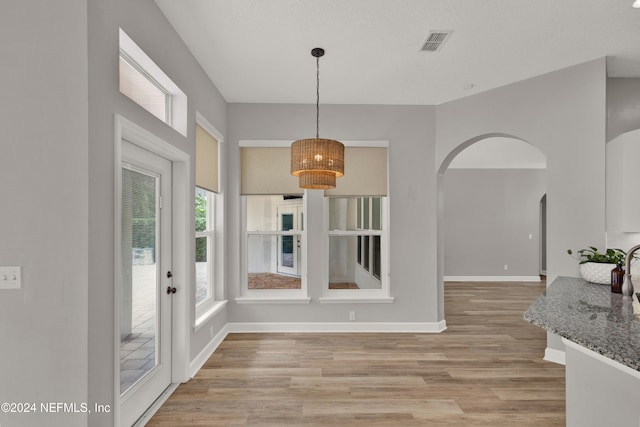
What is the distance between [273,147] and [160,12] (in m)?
2.05

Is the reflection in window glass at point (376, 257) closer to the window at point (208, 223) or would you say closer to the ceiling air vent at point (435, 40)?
the window at point (208, 223)

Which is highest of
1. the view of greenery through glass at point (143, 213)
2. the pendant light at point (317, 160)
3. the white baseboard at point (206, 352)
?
the pendant light at point (317, 160)

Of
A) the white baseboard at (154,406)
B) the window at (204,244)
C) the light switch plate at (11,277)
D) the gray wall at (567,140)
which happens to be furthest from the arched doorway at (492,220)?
the light switch plate at (11,277)

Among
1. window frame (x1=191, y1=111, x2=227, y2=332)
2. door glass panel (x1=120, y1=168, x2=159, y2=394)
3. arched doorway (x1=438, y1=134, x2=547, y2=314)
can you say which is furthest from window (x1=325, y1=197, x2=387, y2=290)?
arched doorway (x1=438, y1=134, x2=547, y2=314)

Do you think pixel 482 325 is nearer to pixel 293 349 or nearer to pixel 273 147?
pixel 293 349

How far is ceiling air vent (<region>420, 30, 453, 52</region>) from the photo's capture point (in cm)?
266

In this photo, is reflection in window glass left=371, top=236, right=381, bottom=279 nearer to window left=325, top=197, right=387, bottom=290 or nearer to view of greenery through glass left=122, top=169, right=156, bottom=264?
window left=325, top=197, right=387, bottom=290

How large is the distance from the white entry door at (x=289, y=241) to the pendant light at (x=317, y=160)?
5.30ft

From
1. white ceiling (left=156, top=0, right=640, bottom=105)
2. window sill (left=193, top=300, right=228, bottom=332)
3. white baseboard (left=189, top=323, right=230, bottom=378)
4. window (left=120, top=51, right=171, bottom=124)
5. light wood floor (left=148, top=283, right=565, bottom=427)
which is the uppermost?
white ceiling (left=156, top=0, right=640, bottom=105)

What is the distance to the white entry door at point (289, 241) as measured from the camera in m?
4.36

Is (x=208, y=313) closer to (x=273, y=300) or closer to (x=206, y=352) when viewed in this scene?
(x=206, y=352)

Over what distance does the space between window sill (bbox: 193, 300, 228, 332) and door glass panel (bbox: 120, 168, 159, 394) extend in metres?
0.54

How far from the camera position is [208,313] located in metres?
3.52

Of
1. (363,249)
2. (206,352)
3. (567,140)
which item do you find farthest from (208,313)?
(567,140)
